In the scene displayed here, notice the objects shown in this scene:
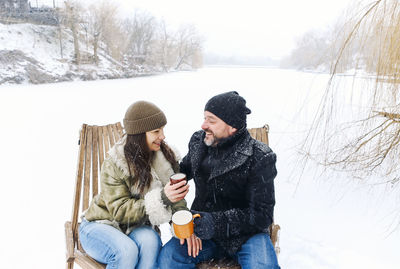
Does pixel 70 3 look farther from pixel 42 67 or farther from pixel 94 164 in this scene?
pixel 94 164

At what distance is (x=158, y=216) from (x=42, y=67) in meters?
17.2

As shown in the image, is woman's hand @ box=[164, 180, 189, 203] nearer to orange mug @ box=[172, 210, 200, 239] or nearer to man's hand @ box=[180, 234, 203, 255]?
orange mug @ box=[172, 210, 200, 239]

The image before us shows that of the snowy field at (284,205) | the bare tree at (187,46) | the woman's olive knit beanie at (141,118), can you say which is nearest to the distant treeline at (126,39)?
the bare tree at (187,46)

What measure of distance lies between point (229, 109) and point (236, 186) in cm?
51

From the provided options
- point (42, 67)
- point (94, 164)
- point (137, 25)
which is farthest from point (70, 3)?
point (94, 164)

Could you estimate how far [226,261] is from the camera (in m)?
1.74

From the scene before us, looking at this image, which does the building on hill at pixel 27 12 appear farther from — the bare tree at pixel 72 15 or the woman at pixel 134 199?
the woman at pixel 134 199

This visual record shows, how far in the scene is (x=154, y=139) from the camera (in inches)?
73.0

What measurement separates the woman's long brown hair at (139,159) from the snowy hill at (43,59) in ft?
47.0

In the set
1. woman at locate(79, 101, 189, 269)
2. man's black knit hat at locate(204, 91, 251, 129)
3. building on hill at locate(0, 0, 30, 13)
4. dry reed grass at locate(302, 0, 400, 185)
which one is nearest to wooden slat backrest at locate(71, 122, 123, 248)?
woman at locate(79, 101, 189, 269)

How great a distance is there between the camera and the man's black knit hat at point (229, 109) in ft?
5.70

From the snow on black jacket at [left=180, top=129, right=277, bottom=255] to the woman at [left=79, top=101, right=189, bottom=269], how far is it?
247 millimetres

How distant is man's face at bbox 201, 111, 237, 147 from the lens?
178 centimetres

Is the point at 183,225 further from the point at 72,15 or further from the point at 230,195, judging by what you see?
the point at 72,15
